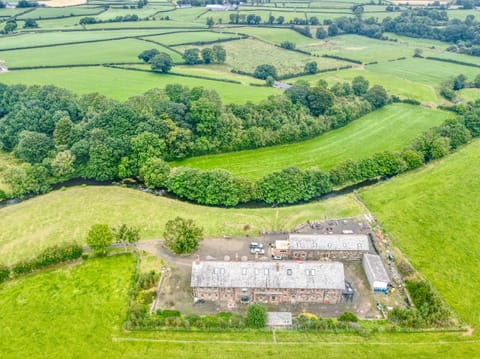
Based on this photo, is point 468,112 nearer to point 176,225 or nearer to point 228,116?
point 228,116

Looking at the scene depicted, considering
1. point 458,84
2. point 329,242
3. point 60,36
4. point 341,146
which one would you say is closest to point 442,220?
point 329,242

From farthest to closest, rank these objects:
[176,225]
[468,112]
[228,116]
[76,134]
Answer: [468,112]
[228,116]
[76,134]
[176,225]

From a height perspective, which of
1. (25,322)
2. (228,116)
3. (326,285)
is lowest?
(25,322)

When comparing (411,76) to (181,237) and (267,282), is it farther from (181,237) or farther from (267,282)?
(267,282)

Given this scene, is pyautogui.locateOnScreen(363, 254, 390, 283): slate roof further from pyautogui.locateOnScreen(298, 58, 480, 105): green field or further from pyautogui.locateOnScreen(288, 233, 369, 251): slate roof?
pyautogui.locateOnScreen(298, 58, 480, 105): green field

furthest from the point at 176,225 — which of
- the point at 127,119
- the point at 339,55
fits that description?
the point at 339,55

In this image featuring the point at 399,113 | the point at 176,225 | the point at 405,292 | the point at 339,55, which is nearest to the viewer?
the point at 405,292

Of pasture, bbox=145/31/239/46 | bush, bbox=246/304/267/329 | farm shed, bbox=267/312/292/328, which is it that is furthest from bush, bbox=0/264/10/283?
pasture, bbox=145/31/239/46
